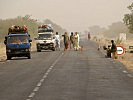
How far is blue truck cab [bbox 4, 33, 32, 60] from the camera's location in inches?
1567

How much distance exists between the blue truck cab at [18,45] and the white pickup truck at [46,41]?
12802 mm

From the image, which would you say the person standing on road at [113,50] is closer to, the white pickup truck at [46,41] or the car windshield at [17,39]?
the car windshield at [17,39]

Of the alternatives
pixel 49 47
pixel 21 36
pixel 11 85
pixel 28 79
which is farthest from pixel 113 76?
pixel 49 47

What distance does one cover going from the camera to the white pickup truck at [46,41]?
5391 cm

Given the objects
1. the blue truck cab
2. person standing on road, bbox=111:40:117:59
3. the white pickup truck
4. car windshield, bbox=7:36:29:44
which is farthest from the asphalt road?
the white pickup truck

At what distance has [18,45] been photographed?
40.0 meters

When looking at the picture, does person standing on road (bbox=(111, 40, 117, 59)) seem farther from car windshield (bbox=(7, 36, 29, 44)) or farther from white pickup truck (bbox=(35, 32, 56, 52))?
white pickup truck (bbox=(35, 32, 56, 52))

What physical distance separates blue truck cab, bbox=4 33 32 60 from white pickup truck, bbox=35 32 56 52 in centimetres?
1280

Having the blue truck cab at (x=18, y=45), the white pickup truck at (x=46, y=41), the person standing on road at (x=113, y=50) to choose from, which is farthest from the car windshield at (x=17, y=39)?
the white pickup truck at (x=46, y=41)

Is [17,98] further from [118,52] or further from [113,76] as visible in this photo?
[118,52]

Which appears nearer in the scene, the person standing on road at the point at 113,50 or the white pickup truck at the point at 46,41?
the person standing on road at the point at 113,50

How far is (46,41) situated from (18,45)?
13940 mm

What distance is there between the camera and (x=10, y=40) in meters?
40.8

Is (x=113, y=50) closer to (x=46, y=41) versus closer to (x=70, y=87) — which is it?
(x=46, y=41)
